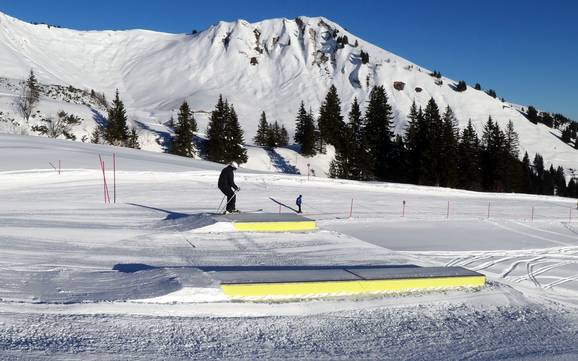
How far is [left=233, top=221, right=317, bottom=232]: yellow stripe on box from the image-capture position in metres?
13.6

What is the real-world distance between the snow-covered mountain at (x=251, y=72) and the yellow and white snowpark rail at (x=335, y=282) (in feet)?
306

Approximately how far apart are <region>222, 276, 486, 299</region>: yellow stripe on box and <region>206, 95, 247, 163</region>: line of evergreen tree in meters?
49.6

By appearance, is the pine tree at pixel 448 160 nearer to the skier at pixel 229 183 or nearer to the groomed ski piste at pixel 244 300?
the groomed ski piste at pixel 244 300

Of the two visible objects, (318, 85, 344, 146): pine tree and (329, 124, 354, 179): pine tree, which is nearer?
(329, 124, 354, 179): pine tree

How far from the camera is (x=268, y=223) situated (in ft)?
45.6

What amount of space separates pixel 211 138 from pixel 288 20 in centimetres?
11272

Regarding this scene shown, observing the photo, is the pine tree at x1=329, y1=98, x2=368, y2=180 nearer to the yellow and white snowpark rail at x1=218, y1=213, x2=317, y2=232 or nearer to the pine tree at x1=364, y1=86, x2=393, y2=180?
the pine tree at x1=364, y1=86, x2=393, y2=180

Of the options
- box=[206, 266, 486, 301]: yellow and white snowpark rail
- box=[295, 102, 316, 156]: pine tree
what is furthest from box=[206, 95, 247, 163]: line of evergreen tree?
box=[206, 266, 486, 301]: yellow and white snowpark rail

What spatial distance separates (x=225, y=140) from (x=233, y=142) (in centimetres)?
95

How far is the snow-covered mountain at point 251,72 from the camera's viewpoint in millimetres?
125875

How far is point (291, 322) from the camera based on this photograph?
6438 mm

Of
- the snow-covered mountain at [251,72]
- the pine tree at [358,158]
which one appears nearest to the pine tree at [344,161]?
the pine tree at [358,158]

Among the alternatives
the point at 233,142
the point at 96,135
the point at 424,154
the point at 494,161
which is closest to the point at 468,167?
the point at 424,154

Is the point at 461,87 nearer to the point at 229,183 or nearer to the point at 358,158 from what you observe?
the point at 358,158
